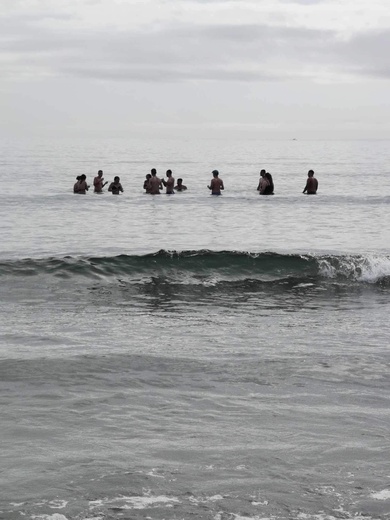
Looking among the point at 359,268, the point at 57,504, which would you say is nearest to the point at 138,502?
the point at 57,504

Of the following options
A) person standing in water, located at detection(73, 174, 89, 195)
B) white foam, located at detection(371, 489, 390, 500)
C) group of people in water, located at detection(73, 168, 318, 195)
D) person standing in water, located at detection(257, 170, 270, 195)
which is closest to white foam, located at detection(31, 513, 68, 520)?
white foam, located at detection(371, 489, 390, 500)

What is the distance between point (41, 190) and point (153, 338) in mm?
31061

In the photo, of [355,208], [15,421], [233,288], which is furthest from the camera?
[355,208]

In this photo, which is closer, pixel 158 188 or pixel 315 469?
pixel 315 469

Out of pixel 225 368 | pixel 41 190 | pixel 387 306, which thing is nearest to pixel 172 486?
pixel 225 368

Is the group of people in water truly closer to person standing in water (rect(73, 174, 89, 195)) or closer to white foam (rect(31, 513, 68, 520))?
person standing in water (rect(73, 174, 89, 195))

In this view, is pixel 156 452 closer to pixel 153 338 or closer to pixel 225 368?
pixel 225 368

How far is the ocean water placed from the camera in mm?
5449

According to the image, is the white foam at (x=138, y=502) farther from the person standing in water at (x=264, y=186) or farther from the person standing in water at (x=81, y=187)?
the person standing in water at (x=264, y=186)

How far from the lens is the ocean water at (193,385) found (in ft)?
17.9

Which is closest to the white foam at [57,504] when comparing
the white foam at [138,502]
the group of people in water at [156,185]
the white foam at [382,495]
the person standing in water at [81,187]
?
the white foam at [138,502]

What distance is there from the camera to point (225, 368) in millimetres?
8422

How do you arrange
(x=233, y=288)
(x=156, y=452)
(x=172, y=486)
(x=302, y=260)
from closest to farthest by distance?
1. (x=172, y=486)
2. (x=156, y=452)
3. (x=233, y=288)
4. (x=302, y=260)

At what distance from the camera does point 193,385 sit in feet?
25.8
